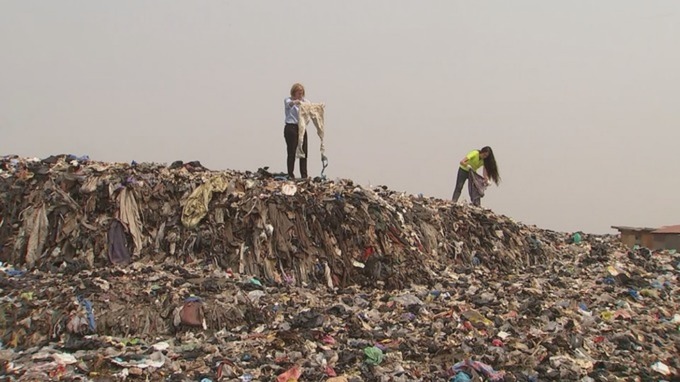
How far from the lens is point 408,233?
9.62 meters

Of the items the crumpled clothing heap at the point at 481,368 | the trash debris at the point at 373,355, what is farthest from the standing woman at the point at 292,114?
the crumpled clothing heap at the point at 481,368

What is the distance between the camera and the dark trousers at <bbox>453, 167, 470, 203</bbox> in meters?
12.2

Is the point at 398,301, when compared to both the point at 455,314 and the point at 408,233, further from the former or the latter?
the point at 408,233

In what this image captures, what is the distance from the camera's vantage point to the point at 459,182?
12312 millimetres

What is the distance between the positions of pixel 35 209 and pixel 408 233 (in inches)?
204

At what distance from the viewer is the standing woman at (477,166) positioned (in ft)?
39.5

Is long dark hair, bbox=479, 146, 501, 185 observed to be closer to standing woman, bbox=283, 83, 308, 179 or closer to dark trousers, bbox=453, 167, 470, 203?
dark trousers, bbox=453, 167, 470, 203

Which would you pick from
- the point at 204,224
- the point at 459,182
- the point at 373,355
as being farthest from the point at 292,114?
the point at 373,355

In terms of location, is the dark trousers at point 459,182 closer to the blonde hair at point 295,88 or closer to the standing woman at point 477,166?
the standing woman at point 477,166

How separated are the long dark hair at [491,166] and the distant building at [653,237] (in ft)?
11.9

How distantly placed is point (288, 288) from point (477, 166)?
538cm

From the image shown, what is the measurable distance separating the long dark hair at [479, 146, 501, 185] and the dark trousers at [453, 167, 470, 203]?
1.29 feet

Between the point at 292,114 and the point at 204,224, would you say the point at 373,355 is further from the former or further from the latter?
the point at 292,114

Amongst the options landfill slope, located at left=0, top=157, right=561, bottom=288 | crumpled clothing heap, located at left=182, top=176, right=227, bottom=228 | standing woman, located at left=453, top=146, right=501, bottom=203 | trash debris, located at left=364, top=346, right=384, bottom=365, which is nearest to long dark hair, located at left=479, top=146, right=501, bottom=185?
standing woman, located at left=453, top=146, right=501, bottom=203
